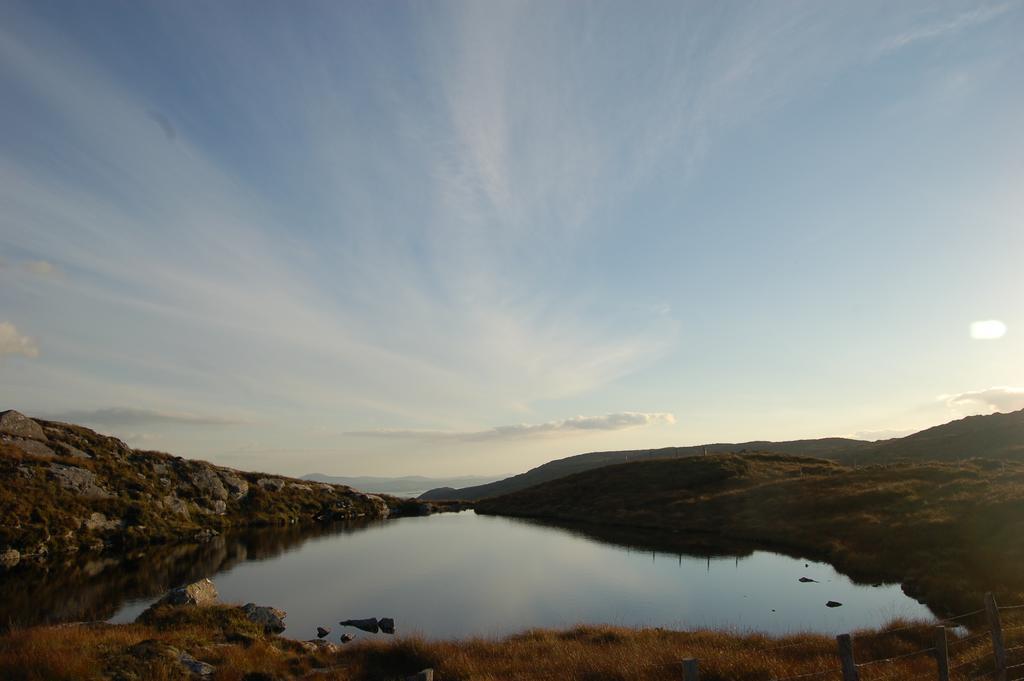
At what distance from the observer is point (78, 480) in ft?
191

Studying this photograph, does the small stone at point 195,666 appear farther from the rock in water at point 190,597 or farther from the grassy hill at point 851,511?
the grassy hill at point 851,511

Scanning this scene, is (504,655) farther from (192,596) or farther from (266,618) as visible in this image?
(192,596)

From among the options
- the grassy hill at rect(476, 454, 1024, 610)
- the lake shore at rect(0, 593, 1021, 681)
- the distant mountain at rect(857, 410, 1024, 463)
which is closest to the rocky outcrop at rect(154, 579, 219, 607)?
the lake shore at rect(0, 593, 1021, 681)

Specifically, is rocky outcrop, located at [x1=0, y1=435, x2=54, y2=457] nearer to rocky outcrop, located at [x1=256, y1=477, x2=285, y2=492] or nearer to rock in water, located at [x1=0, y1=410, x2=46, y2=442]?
rock in water, located at [x1=0, y1=410, x2=46, y2=442]

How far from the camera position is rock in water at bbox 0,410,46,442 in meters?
61.0

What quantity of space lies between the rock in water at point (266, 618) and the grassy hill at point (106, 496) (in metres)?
30.8

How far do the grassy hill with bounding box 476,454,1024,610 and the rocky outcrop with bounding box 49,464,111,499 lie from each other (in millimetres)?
59555

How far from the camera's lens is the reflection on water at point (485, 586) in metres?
29.1

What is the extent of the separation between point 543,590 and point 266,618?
17.2m

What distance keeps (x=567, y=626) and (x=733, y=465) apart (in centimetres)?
6837

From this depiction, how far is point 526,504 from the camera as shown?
10281 centimetres

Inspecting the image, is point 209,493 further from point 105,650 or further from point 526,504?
point 105,650

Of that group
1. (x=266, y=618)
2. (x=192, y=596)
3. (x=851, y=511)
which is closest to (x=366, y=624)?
(x=266, y=618)

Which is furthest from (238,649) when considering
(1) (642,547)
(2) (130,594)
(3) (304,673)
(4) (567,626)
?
(1) (642,547)
